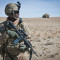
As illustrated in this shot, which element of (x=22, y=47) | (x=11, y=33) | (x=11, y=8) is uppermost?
(x=11, y=8)

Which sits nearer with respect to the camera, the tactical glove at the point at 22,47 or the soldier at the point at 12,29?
the tactical glove at the point at 22,47

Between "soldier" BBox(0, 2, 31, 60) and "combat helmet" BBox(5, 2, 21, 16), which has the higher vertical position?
"combat helmet" BBox(5, 2, 21, 16)

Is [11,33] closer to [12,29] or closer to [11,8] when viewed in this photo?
[12,29]

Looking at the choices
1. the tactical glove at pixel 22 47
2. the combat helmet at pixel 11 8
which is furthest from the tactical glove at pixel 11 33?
the combat helmet at pixel 11 8

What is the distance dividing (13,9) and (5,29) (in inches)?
23.0

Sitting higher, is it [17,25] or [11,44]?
[17,25]

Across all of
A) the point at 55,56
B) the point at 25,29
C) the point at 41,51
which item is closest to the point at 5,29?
the point at 25,29

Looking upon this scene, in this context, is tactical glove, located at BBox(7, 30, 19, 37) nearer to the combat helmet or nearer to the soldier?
the soldier

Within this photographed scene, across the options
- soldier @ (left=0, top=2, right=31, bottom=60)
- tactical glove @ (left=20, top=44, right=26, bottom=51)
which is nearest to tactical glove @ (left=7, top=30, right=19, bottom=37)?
soldier @ (left=0, top=2, right=31, bottom=60)

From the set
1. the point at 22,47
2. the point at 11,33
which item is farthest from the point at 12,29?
the point at 22,47

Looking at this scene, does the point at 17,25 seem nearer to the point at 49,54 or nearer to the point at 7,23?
the point at 7,23

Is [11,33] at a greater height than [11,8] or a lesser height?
lesser

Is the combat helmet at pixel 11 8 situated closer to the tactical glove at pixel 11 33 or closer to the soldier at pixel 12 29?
the soldier at pixel 12 29

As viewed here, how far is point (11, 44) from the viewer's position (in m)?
5.50
